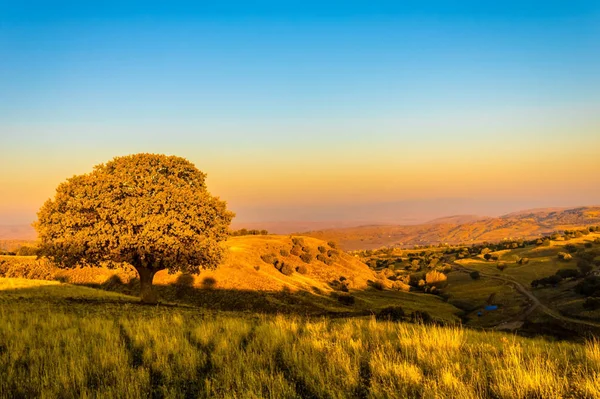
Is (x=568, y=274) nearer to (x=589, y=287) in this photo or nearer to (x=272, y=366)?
(x=589, y=287)

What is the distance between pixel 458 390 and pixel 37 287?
34.9 m

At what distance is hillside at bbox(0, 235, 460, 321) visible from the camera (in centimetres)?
4188

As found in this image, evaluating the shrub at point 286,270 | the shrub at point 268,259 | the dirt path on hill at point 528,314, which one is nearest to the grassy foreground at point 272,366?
the dirt path on hill at point 528,314

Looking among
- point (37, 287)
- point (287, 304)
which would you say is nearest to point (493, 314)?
point (287, 304)

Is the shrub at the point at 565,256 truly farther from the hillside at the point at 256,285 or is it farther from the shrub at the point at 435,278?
the hillside at the point at 256,285

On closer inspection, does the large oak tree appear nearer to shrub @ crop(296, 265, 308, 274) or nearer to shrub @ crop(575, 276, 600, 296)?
shrub @ crop(296, 265, 308, 274)

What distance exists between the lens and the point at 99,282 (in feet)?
154

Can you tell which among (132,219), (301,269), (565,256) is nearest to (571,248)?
(565,256)

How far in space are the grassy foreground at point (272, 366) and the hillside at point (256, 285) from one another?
69.0 feet

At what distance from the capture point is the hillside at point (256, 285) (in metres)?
41.9

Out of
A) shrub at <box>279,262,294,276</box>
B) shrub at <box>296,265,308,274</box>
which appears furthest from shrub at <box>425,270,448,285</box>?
shrub at <box>279,262,294,276</box>

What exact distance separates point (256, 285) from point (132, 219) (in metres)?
24.5

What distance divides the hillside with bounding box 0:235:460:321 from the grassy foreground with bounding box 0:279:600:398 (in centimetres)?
2104

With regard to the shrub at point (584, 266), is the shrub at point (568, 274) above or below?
below
